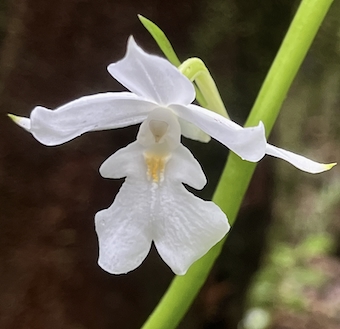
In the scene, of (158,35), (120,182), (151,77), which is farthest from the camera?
(120,182)

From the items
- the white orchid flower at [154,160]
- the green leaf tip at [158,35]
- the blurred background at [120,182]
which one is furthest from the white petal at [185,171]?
the blurred background at [120,182]

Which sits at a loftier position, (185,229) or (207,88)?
(207,88)

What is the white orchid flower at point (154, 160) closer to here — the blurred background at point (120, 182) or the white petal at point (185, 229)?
the white petal at point (185, 229)

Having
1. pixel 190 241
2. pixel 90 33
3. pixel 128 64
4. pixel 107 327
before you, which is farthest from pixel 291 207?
pixel 128 64

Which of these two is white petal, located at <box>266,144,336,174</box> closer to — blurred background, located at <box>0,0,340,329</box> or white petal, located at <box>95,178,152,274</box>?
white petal, located at <box>95,178,152,274</box>

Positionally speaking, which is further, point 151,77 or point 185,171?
point 185,171

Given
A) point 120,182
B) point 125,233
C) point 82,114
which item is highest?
point 82,114

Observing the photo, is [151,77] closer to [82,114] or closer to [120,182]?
[82,114]

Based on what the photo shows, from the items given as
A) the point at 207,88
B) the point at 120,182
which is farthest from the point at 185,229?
the point at 120,182

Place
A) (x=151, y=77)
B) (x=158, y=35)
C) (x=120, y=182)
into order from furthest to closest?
(x=120, y=182)
(x=158, y=35)
(x=151, y=77)
